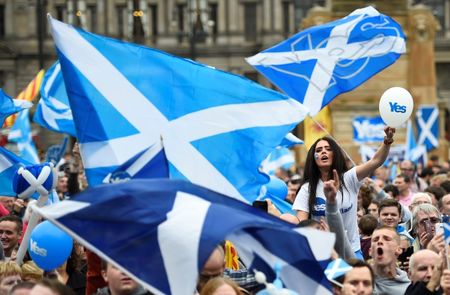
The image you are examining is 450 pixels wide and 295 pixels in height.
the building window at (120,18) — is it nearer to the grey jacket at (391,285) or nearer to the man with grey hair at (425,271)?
the grey jacket at (391,285)

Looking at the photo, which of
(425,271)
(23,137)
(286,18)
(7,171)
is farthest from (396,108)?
(286,18)

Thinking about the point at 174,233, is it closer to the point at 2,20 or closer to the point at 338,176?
the point at 338,176

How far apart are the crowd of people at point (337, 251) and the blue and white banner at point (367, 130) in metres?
14.1

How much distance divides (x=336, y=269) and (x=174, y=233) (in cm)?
99

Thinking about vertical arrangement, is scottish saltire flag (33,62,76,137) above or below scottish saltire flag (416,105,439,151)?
above

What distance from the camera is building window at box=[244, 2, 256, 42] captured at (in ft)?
276

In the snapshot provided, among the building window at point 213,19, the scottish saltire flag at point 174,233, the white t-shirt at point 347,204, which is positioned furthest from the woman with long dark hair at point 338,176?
the building window at point 213,19

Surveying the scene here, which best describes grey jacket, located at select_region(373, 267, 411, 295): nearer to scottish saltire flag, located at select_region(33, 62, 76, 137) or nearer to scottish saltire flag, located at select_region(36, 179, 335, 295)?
scottish saltire flag, located at select_region(36, 179, 335, 295)

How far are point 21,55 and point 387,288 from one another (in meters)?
74.0

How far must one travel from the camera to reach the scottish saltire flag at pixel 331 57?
13.2 metres

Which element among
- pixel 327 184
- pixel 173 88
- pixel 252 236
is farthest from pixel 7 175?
pixel 252 236

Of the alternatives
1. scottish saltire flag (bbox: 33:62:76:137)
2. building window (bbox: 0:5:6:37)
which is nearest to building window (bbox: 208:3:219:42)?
building window (bbox: 0:5:6:37)

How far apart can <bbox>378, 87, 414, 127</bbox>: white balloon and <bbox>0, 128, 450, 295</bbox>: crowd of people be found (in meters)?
0.12

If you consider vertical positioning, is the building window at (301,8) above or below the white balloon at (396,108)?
below
